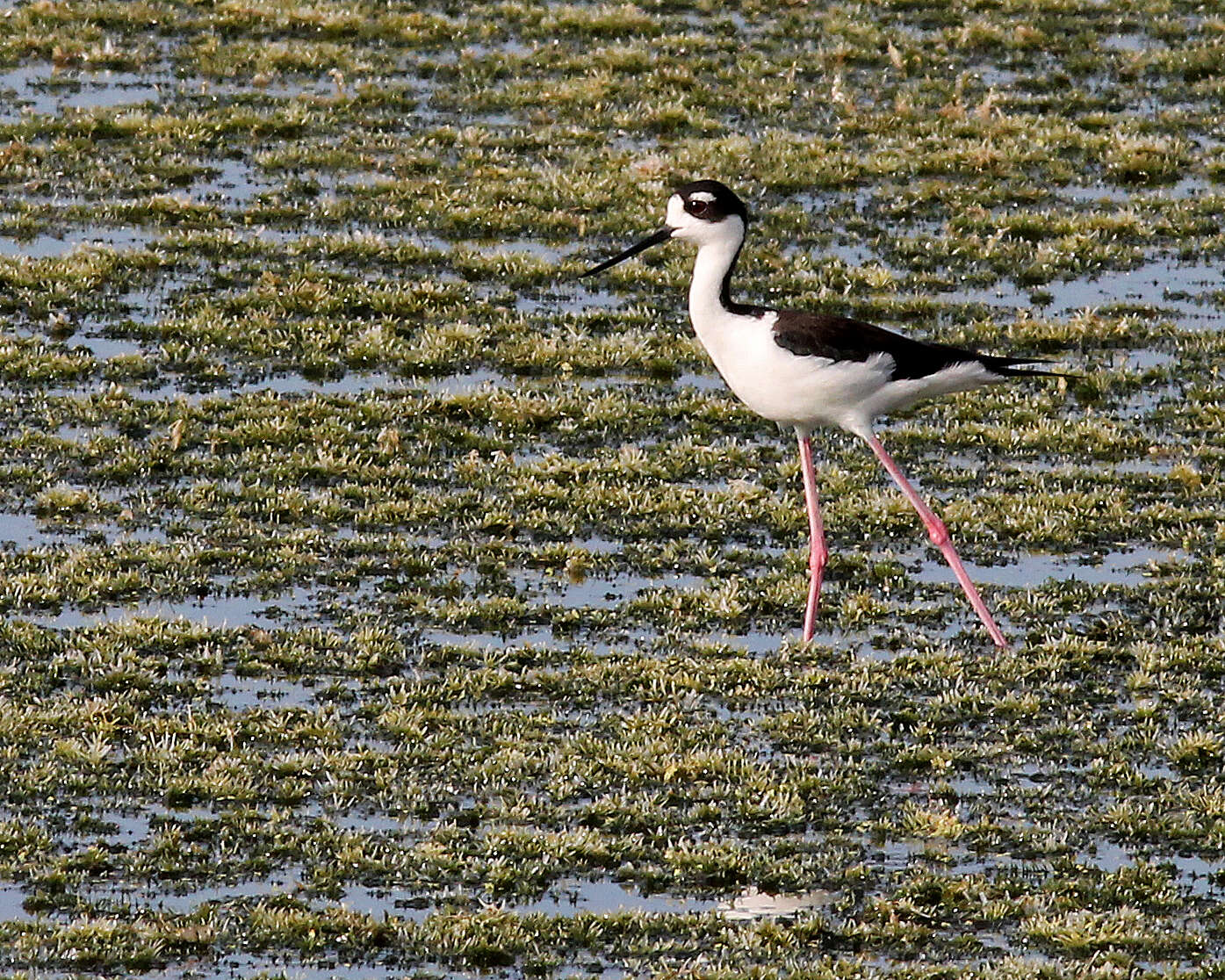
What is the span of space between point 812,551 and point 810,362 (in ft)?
4.44

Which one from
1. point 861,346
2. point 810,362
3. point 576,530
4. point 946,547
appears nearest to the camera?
point 810,362

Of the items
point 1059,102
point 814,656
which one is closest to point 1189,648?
point 814,656

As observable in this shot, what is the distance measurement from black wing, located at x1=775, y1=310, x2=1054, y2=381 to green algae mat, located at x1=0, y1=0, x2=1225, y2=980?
5.40 ft

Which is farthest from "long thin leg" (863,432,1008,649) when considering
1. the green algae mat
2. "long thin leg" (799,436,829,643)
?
"long thin leg" (799,436,829,643)

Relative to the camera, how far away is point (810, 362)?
13.8 metres

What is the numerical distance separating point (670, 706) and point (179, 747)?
9.66 feet

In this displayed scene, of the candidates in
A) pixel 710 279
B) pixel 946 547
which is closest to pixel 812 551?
pixel 946 547

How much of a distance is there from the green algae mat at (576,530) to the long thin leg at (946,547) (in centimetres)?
22

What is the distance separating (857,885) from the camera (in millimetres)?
10859

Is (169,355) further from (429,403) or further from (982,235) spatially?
(982,235)

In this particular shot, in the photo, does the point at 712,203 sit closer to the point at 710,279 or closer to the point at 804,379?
the point at 710,279

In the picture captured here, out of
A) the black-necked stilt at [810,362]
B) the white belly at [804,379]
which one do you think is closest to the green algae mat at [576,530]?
the black-necked stilt at [810,362]

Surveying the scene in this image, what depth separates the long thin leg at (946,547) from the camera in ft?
45.3

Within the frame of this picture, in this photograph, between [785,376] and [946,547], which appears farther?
[946,547]
